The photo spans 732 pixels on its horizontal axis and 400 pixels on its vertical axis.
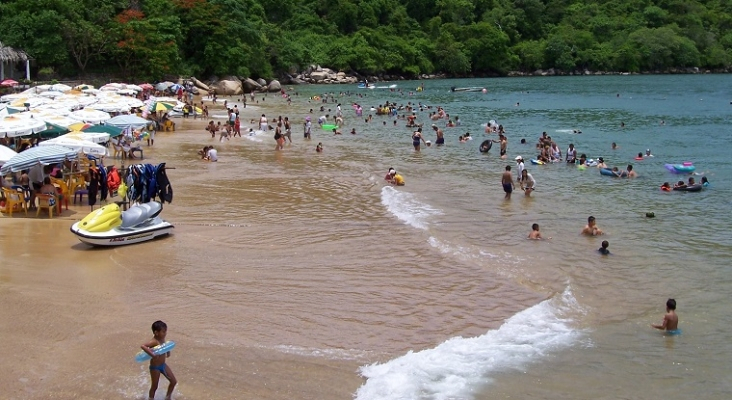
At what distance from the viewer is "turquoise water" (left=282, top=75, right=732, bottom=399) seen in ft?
27.9

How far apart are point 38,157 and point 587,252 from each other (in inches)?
448

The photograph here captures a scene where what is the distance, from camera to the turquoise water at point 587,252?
849cm

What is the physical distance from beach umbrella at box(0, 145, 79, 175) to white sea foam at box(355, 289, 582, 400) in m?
10.0

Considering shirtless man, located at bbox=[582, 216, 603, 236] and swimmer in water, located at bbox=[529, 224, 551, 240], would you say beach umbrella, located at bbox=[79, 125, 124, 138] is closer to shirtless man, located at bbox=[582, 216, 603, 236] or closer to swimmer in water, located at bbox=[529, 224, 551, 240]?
swimmer in water, located at bbox=[529, 224, 551, 240]

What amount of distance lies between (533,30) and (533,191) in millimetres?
104543

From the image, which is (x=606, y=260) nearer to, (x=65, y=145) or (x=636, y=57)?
(x=65, y=145)

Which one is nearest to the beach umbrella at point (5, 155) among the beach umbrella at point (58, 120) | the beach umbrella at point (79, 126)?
the beach umbrella at point (58, 120)

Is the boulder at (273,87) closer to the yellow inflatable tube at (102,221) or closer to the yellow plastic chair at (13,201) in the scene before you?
the yellow plastic chair at (13,201)

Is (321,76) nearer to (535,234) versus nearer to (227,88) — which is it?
(227,88)

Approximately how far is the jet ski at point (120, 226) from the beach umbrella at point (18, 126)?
22.6 ft

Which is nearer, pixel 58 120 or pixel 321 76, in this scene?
pixel 58 120

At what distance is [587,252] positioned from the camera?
13.9 m

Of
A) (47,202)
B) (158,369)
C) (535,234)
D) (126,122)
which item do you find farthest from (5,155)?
(535,234)

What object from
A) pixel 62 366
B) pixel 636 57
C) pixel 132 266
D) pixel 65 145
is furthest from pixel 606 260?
pixel 636 57
